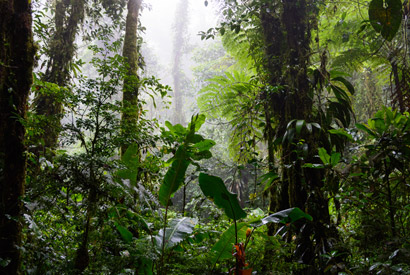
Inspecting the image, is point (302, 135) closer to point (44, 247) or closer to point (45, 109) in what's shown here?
point (44, 247)

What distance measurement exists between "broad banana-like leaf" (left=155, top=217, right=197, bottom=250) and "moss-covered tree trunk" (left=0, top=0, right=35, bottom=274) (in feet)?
3.17

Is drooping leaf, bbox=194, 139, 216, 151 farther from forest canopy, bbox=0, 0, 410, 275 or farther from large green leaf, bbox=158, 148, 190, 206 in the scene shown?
large green leaf, bbox=158, 148, 190, 206

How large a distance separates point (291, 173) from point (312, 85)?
1083 millimetres

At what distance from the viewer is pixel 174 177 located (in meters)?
2.49

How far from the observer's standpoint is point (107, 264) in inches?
79.3

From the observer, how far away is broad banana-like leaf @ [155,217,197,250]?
7.21 ft

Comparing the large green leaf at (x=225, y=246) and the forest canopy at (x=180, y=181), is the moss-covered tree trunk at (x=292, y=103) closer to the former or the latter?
the forest canopy at (x=180, y=181)

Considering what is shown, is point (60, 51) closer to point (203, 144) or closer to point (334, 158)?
point (203, 144)

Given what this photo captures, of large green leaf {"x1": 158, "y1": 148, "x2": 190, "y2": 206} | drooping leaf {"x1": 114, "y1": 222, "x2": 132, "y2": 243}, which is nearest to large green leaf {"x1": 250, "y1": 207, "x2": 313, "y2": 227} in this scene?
large green leaf {"x1": 158, "y1": 148, "x2": 190, "y2": 206}

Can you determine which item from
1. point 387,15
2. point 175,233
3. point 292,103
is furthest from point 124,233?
point 387,15

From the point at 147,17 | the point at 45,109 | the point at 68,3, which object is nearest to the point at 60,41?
the point at 68,3

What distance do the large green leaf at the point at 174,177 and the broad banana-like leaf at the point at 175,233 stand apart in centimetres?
21

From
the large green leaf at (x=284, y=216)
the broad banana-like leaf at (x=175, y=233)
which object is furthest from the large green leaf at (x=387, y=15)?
the broad banana-like leaf at (x=175, y=233)

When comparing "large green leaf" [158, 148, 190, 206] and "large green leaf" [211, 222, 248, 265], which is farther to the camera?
"large green leaf" [158, 148, 190, 206]
